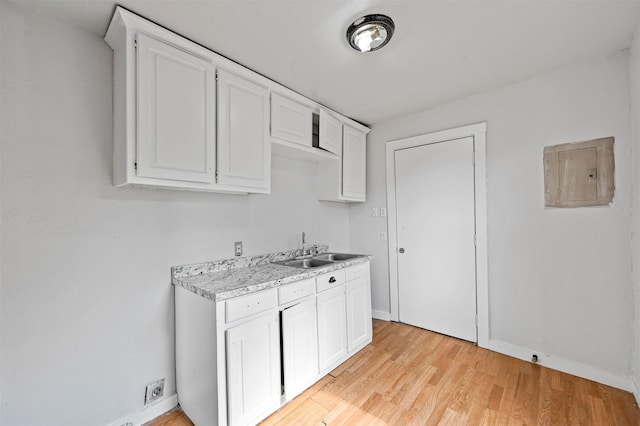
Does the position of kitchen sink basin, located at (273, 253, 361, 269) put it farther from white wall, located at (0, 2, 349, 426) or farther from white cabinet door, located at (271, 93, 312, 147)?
white cabinet door, located at (271, 93, 312, 147)

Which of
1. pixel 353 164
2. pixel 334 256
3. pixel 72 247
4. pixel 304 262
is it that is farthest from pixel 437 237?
pixel 72 247

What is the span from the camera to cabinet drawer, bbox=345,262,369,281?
2.43 metres

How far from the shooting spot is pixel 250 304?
1623 mm

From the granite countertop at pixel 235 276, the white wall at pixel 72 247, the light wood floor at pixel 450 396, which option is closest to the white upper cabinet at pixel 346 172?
the granite countertop at pixel 235 276

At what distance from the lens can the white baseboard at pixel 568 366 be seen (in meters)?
1.93

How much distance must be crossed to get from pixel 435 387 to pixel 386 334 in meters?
0.91

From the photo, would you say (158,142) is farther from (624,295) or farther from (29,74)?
(624,295)

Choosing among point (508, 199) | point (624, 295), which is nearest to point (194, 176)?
point (508, 199)

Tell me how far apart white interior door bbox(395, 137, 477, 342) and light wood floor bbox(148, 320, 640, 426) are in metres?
0.46

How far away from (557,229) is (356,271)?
5.67 ft

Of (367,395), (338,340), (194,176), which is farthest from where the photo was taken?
(338,340)

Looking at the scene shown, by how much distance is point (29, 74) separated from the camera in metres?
1.40

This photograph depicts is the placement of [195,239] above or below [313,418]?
above

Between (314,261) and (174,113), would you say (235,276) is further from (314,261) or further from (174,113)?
(174,113)
